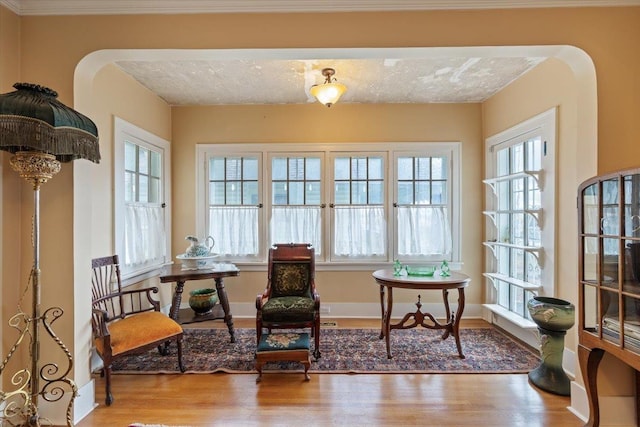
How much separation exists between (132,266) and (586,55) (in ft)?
13.8

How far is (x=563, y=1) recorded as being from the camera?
6.40 feet

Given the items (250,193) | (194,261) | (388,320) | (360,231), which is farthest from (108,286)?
(360,231)

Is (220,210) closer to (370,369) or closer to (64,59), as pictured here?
(64,59)

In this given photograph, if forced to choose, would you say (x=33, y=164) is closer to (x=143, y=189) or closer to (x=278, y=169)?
(x=143, y=189)

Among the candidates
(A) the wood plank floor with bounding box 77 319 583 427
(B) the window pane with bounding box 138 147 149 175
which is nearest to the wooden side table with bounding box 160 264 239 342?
(A) the wood plank floor with bounding box 77 319 583 427

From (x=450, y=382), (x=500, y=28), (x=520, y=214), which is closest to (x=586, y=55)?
(x=500, y=28)

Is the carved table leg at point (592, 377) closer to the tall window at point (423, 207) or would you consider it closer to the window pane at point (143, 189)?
the tall window at point (423, 207)

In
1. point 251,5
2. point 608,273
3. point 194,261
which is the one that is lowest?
point 194,261

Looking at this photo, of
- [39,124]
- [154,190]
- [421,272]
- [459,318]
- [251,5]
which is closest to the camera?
[39,124]

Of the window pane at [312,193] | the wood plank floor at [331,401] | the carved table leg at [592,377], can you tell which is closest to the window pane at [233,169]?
the window pane at [312,193]

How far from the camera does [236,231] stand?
13.0ft

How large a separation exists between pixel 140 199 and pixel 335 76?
2.53 m

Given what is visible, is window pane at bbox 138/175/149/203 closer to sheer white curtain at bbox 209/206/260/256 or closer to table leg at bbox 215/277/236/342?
sheer white curtain at bbox 209/206/260/256

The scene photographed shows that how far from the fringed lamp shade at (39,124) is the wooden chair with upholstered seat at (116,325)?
120 centimetres
